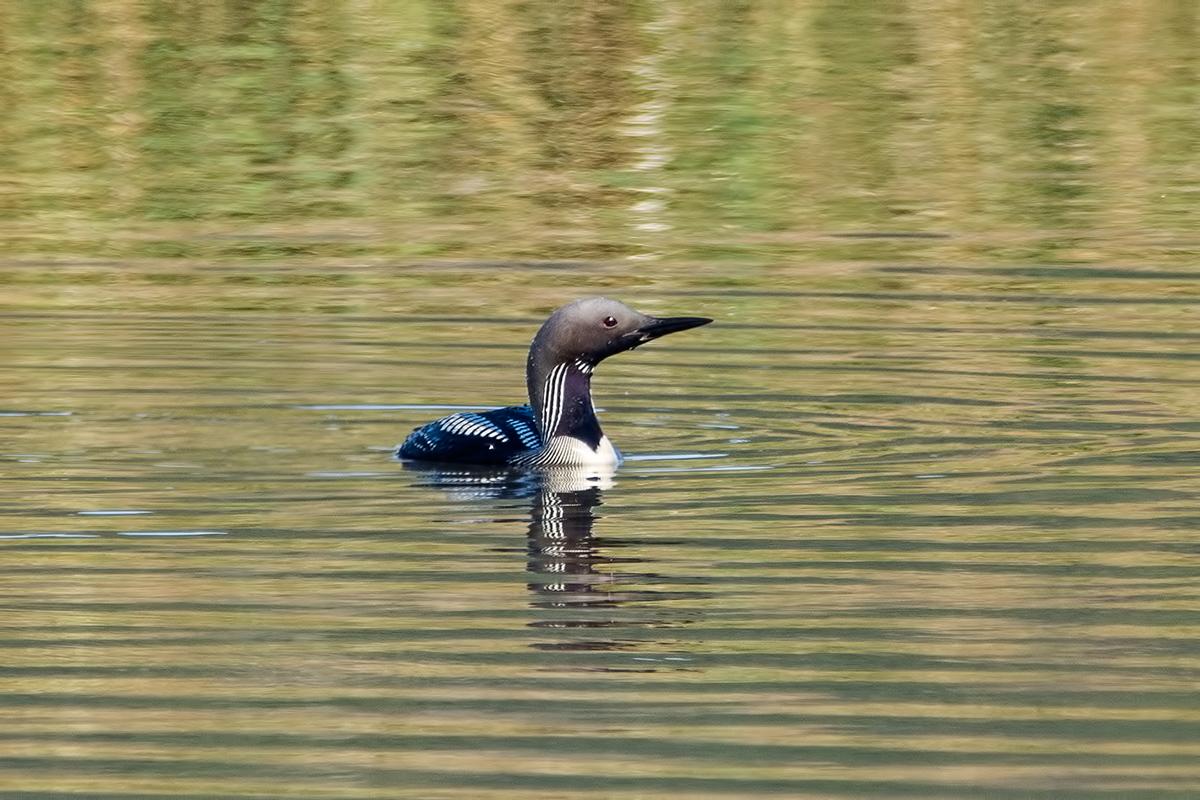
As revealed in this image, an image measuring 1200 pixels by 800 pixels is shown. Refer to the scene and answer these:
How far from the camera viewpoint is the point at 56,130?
869 inches

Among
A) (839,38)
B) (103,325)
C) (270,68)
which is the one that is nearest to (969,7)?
(839,38)

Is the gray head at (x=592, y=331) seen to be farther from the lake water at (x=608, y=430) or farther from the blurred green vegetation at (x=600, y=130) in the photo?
the blurred green vegetation at (x=600, y=130)

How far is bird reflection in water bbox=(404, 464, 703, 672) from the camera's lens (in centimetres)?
761

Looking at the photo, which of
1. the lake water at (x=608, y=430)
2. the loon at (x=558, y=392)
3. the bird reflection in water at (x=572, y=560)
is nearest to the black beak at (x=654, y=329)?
the loon at (x=558, y=392)

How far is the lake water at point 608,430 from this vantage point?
644cm

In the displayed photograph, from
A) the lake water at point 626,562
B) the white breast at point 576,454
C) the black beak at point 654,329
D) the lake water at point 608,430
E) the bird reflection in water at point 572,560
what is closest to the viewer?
the lake water at point 626,562

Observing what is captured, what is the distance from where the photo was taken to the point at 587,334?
1062 centimetres

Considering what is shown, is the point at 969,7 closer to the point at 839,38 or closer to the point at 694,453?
the point at 839,38

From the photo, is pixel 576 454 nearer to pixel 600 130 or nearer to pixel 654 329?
pixel 654 329

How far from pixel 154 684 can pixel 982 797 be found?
225 centimetres

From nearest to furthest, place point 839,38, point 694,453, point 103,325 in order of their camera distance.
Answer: point 694,453 < point 103,325 < point 839,38

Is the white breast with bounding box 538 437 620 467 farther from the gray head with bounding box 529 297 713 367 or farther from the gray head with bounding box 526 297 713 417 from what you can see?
the gray head with bounding box 529 297 713 367

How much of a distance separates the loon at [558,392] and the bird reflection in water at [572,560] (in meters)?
0.08

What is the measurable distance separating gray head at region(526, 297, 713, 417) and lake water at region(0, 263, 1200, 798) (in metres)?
0.45
